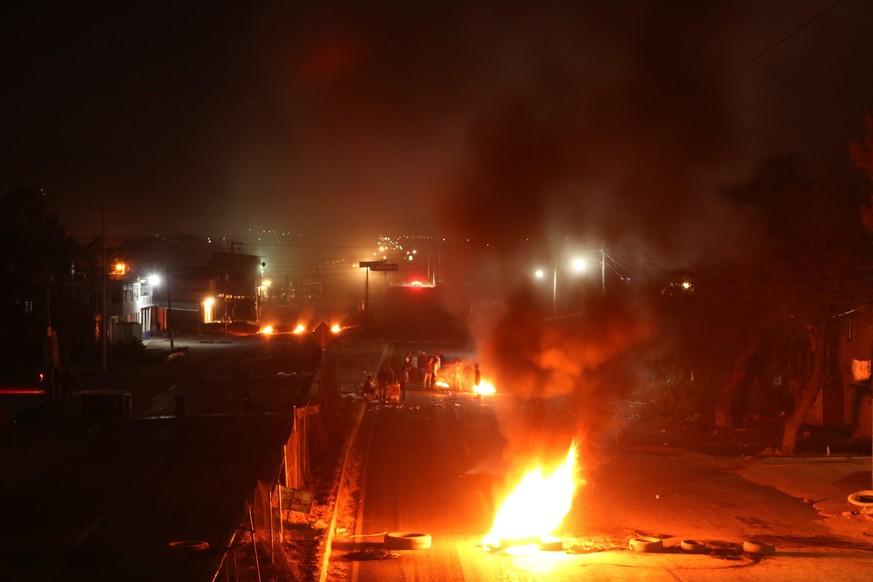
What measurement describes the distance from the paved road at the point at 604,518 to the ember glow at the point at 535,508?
22 centimetres

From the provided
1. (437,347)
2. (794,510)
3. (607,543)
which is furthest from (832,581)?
(437,347)

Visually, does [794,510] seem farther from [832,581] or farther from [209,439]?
[209,439]

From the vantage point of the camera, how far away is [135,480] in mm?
17891

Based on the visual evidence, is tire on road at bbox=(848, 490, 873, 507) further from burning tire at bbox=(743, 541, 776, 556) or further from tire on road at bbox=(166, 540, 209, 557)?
tire on road at bbox=(166, 540, 209, 557)

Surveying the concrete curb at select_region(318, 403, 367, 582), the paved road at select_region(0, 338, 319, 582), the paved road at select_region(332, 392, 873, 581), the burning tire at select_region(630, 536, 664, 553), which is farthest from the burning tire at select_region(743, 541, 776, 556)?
the paved road at select_region(0, 338, 319, 582)

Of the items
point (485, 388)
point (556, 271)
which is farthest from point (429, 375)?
point (556, 271)

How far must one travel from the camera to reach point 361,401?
29.8m

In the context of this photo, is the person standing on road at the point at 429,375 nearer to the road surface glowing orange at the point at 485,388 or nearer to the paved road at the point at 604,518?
the road surface glowing orange at the point at 485,388

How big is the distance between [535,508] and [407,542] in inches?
124

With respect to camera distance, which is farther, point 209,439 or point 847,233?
point 209,439

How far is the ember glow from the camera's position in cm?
1251

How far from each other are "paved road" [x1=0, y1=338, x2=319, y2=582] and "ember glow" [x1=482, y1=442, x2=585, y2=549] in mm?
3969

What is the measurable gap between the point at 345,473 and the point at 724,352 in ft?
44.8

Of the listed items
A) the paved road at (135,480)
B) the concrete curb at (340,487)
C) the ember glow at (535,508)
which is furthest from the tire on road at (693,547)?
the paved road at (135,480)
